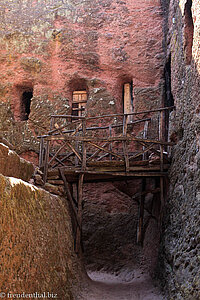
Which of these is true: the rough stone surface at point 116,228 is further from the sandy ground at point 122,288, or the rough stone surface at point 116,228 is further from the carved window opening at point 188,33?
the carved window opening at point 188,33

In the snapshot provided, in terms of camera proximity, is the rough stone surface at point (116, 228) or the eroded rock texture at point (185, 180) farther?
the rough stone surface at point (116, 228)

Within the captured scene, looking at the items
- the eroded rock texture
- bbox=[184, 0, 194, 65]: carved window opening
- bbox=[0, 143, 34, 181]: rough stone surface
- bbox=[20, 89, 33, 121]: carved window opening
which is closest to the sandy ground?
the eroded rock texture

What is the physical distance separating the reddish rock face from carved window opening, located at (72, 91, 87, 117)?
0.23 m

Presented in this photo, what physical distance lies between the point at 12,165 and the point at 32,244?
1.14 m

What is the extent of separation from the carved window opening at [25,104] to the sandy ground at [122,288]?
20.2ft

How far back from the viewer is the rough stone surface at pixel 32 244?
10.3 ft

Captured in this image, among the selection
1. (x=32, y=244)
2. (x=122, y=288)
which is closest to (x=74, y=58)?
(x=122, y=288)

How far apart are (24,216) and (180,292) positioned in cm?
295

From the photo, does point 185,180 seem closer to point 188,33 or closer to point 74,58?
point 188,33

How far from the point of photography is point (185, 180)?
20.2 ft

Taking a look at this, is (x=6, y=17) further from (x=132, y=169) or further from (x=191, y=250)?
(x=191, y=250)

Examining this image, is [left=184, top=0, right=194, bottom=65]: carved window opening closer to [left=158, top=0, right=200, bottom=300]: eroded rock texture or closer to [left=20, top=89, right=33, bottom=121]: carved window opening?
[left=158, top=0, right=200, bottom=300]: eroded rock texture

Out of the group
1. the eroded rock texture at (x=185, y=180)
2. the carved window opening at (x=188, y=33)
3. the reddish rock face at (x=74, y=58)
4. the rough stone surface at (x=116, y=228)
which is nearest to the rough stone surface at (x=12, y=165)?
the eroded rock texture at (x=185, y=180)

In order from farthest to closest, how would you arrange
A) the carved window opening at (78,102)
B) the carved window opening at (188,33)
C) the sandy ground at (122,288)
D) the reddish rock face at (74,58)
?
the carved window opening at (78,102) < the reddish rock face at (74,58) < the carved window opening at (188,33) < the sandy ground at (122,288)
